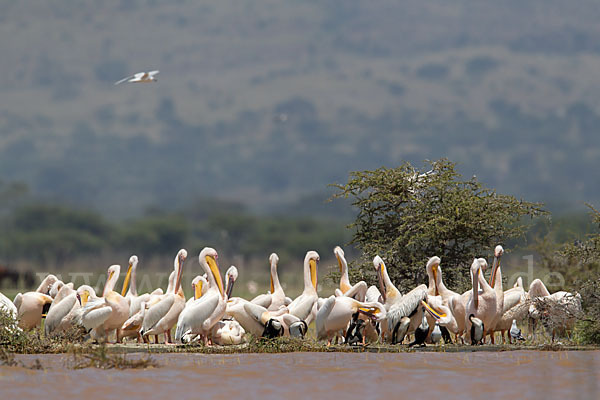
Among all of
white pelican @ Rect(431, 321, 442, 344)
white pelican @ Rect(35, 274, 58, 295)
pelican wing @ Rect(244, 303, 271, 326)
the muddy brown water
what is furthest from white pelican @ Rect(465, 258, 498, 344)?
white pelican @ Rect(35, 274, 58, 295)

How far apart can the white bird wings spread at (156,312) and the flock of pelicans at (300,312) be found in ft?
0.04

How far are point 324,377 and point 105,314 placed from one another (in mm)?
3740

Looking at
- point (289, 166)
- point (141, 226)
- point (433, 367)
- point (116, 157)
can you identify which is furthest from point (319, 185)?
point (433, 367)

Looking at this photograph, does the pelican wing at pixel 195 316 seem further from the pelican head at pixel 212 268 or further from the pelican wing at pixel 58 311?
the pelican wing at pixel 58 311

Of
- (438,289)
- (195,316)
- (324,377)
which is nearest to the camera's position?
(324,377)

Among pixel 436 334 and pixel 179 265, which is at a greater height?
pixel 179 265

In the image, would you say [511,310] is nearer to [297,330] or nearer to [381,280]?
[381,280]

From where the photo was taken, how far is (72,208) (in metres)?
56.4

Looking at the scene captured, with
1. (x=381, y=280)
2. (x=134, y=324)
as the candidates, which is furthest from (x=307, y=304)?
(x=134, y=324)

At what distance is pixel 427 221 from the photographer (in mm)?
16906

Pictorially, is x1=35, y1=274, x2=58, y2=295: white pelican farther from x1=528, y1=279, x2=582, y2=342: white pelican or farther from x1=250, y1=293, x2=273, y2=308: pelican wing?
x1=528, y1=279, x2=582, y2=342: white pelican

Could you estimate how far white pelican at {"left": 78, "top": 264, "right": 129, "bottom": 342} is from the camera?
13367 millimetres

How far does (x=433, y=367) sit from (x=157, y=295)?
485 cm

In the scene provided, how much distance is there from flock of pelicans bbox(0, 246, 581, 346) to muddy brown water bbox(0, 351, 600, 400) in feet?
2.31
